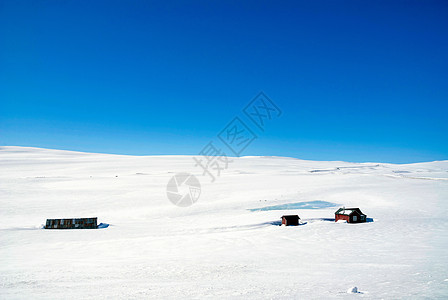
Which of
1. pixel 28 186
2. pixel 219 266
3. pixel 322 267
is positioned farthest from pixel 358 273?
pixel 28 186

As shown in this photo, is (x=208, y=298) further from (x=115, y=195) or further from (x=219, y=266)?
(x=115, y=195)

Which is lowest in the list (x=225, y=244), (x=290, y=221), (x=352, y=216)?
(x=225, y=244)

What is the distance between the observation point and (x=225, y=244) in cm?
1917

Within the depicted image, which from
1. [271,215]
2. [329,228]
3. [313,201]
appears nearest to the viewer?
[329,228]

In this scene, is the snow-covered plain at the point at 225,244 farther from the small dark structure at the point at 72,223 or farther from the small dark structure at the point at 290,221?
the small dark structure at the point at 72,223

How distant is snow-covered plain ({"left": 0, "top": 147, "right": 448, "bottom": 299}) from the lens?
9984 millimetres

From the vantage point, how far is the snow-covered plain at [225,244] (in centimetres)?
998

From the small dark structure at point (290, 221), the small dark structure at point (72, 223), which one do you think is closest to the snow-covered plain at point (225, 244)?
the small dark structure at point (290, 221)

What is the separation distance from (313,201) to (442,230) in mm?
15615


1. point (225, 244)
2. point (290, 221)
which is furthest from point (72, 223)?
point (290, 221)

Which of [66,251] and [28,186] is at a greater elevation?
[28,186]

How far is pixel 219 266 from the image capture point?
13.3m

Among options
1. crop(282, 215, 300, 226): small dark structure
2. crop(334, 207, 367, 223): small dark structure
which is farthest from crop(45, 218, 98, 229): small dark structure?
crop(334, 207, 367, 223): small dark structure

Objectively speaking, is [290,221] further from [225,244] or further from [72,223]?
[72,223]
